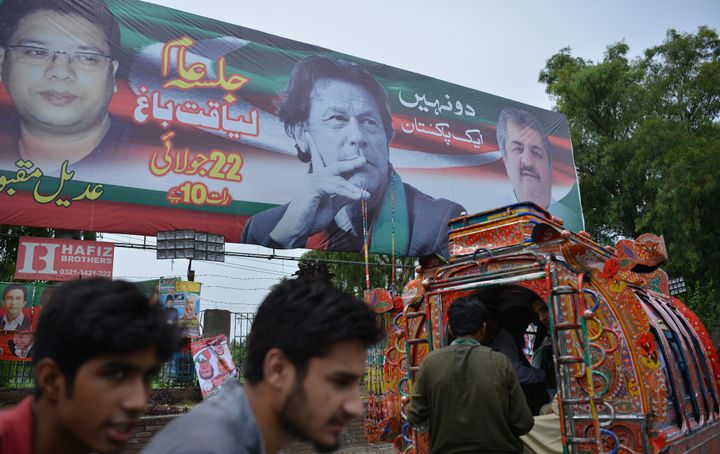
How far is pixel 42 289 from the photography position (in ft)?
26.4

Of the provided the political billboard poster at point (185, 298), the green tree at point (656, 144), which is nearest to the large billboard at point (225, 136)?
the political billboard poster at point (185, 298)

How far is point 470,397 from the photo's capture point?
2973 millimetres

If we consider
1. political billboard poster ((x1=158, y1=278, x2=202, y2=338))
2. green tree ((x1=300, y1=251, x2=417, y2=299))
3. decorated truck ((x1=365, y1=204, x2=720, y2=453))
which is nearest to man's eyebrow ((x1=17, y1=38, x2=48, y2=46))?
political billboard poster ((x1=158, y1=278, x2=202, y2=338))

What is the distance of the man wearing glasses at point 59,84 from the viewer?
8.23 m

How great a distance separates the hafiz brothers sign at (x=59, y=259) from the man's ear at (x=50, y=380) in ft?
24.2

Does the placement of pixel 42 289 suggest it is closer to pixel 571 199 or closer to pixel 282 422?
pixel 282 422

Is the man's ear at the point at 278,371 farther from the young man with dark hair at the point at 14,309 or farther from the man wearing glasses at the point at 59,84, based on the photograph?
the man wearing glasses at the point at 59,84

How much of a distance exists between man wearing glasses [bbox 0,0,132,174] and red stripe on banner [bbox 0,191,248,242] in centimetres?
56

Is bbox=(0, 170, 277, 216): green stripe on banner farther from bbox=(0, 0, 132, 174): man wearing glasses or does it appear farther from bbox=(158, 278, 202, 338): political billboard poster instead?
bbox=(158, 278, 202, 338): political billboard poster

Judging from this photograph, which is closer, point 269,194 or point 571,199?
point 269,194

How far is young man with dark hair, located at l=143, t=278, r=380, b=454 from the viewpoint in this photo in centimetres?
127

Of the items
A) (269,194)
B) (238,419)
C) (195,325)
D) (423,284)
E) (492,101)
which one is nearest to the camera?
(238,419)

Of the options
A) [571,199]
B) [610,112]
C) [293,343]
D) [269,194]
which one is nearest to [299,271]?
[269,194]

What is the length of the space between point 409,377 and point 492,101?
10.3 metres
